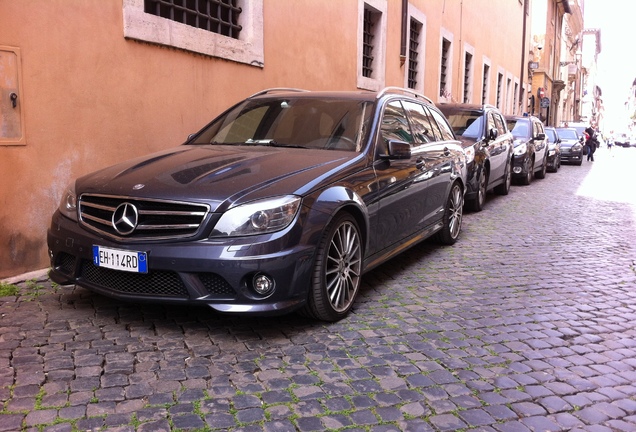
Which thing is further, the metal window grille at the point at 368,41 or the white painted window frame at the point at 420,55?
the white painted window frame at the point at 420,55

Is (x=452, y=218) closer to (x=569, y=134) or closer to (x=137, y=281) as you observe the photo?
(x=137, y=281)

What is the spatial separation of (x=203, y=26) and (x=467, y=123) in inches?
186

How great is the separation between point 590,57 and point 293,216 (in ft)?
366

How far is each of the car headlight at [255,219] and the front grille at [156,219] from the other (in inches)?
5.3

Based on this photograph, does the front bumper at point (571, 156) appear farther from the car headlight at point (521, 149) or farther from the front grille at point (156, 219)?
the front grille at point (156, 219)

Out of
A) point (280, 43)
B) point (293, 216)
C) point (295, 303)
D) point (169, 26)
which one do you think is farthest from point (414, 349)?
point (280, 43)

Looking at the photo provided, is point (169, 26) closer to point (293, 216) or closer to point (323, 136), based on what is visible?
point (323, 136)

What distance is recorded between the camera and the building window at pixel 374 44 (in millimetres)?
12492

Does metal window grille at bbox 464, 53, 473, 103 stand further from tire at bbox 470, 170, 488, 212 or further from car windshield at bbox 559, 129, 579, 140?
tire at bbox 470, 170, 488, 212

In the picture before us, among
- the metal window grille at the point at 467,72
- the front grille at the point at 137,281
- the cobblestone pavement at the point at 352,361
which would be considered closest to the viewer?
the cobblestone pavement at the point at 352,361

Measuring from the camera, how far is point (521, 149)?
14.5m

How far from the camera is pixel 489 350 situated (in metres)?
3.74

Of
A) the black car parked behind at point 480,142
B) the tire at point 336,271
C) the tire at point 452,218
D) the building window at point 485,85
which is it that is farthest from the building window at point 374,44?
the building window at point 485,85

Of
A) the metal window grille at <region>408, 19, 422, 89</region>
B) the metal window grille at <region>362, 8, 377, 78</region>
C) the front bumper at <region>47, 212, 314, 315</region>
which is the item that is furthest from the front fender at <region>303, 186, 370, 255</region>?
the metal window grille at <region>408, 19, 422, 89</region>
